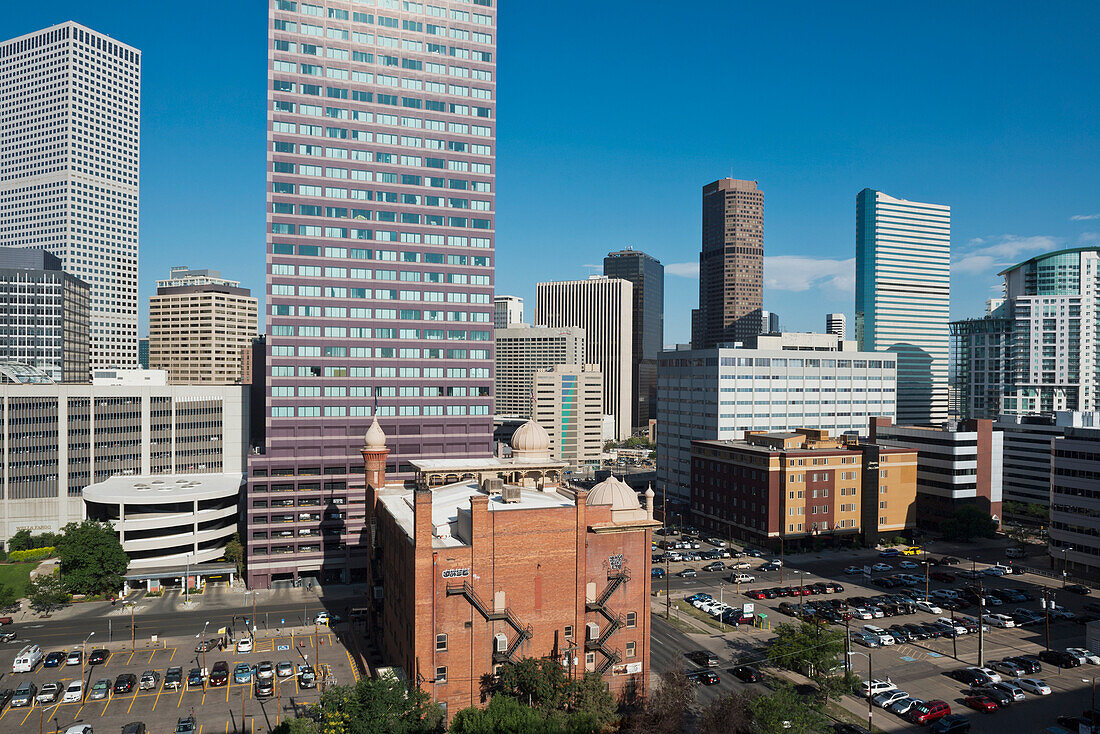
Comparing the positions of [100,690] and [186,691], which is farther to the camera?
[186,691]

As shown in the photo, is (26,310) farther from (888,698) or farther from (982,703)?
(982,703)

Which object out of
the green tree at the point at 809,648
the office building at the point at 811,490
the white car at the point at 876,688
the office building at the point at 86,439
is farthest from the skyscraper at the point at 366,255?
the white car at the point at 876,688

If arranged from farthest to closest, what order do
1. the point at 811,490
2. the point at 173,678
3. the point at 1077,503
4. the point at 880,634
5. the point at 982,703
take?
the point at 811,490, the point at 1077,503, the point at 880,634, the point at 173,678, the point at 982,703

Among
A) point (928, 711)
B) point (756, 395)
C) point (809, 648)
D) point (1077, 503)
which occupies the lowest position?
point (928, 711)

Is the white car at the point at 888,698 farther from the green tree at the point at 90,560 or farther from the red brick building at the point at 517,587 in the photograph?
the green tree at the point at 90,560

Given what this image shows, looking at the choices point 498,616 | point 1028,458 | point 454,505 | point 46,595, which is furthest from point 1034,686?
point 46,595

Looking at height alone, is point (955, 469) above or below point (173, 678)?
above

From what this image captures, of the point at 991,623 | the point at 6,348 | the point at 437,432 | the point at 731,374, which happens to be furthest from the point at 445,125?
the point at 6,348

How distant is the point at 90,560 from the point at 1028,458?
175 m

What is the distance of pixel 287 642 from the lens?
79.3 m

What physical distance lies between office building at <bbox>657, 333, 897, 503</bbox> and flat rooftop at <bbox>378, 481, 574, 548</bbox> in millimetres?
90633

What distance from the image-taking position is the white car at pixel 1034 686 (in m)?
65.2

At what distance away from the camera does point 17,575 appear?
10600 cm

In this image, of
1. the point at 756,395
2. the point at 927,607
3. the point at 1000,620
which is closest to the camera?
the point at 1000,620
